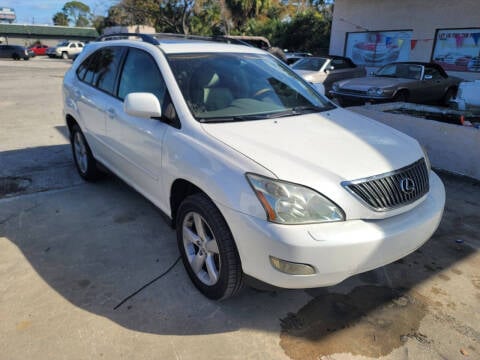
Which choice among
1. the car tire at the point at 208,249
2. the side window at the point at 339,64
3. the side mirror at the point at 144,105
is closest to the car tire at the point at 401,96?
the side window at the point at 339,64

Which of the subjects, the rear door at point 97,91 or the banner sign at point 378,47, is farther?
the banner sign at point 378,47

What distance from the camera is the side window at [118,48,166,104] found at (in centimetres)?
321

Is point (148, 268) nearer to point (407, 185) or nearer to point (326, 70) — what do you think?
point (407, 185)

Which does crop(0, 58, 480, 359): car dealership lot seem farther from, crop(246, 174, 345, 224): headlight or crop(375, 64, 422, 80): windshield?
crop(375, 64, 422, 80): windshield

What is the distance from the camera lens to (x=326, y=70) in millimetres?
12539

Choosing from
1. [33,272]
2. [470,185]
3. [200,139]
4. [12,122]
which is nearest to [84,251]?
[33,272]

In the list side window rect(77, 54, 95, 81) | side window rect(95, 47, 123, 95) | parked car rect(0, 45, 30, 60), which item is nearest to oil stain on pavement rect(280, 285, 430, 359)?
side window rect(95, 47, 123, 95)

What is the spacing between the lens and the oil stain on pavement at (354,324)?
2.41 meters

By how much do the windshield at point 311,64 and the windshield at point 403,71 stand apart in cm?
218

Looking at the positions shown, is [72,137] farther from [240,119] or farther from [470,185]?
[470,185]

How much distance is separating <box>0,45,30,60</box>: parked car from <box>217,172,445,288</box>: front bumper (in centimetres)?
3903

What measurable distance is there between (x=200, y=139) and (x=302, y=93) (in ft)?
4.72

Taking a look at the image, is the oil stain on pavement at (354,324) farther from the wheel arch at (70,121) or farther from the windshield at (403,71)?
the windshield at (403,71)

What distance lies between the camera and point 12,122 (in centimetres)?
820
